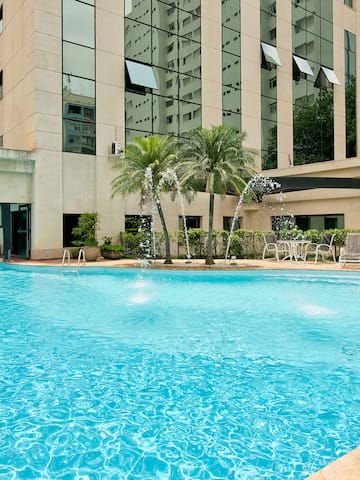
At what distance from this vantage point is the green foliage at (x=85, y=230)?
20.2m

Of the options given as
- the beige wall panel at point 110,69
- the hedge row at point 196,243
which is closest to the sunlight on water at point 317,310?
the hedge row at point 196,243

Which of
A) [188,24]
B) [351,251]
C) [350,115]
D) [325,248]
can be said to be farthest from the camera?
[350,115]

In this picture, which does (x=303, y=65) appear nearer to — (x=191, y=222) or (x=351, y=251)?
(x=191, y=222)

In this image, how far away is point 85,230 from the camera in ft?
66.6

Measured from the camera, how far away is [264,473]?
129 inches

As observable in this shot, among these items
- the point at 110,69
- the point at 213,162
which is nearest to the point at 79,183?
the point at 110,69

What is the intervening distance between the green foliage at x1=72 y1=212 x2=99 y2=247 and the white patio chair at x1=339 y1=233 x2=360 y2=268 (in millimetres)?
10547

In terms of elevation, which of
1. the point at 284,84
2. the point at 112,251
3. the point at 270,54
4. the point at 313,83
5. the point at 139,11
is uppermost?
the point at 139,11

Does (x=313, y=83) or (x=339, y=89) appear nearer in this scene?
(x=313, y=83)

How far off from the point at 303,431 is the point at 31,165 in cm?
1845

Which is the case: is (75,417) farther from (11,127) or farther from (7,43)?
(7,43)

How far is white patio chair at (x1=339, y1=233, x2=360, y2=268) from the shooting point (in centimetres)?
1575

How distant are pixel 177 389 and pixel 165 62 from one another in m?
22.1

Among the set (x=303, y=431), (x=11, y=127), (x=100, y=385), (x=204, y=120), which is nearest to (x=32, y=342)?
(x=100, y=385)
